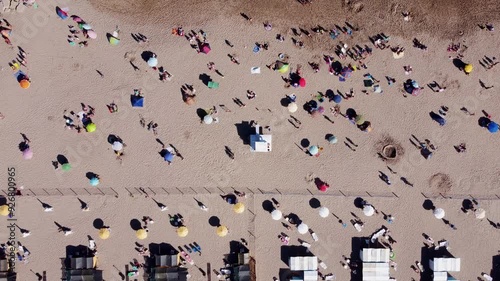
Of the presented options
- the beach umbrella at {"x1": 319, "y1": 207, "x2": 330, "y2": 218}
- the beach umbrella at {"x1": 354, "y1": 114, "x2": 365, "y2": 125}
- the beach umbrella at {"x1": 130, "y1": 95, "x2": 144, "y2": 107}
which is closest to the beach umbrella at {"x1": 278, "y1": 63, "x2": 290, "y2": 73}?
the beach umbrella at {"x1": 354, "y1": 114, "x2": 365, "y2": 125}

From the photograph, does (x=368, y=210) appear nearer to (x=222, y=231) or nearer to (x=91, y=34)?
(x=222, y=231)

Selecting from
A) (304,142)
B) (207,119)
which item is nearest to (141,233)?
(207,119)

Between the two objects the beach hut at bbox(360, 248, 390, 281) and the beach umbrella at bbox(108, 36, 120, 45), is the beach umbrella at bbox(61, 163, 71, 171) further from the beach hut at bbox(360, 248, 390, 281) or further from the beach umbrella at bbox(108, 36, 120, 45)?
the beach hut at bbox(360, 248, 390, 281)

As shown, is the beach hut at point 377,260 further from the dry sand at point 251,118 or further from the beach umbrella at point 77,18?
the beach umbrella at point 77,18

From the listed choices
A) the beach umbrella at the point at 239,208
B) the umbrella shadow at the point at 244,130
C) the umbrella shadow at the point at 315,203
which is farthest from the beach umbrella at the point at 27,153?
the umbrella shadow at the point at 315,203

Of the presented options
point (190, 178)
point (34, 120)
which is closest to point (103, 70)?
point (34, 120)
